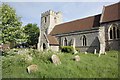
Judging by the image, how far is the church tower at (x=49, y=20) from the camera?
4728 cm

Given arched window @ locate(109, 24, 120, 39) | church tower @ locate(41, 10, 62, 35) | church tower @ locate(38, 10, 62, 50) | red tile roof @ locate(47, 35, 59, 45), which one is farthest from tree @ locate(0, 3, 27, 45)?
church tower @ locate(41, 10, 62, 35)

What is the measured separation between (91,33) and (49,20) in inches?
681

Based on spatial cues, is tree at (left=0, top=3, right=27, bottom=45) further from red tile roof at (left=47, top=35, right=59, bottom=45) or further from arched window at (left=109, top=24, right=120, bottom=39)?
arched window at (left=109, top=24, right=120, bottom=39)

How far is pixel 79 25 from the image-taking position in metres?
38.8

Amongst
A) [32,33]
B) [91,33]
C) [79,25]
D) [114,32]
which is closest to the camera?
[114,32]

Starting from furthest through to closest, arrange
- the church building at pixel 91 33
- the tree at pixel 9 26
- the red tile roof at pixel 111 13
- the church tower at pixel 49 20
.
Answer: the church tower at pixel 49 20, the red tile roof at pixel 111 13, the church building at pixel 91 33, the tree at pixel 9 26

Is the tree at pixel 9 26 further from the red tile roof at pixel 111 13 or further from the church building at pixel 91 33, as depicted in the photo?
the red tile roof at pixel 111 13

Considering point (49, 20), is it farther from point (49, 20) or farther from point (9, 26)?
point (9, 26)

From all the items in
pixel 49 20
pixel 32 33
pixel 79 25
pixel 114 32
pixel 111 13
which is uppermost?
pixel 49 20

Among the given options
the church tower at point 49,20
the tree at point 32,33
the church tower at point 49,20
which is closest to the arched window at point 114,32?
the church tower at point 49,20

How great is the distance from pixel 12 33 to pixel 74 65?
35.6 ft

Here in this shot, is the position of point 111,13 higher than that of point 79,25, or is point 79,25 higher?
point 111,13

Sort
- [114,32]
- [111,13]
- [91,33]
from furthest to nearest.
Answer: [91,33] < [111,13] < [114,32]

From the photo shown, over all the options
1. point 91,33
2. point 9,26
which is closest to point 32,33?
point 91,33
